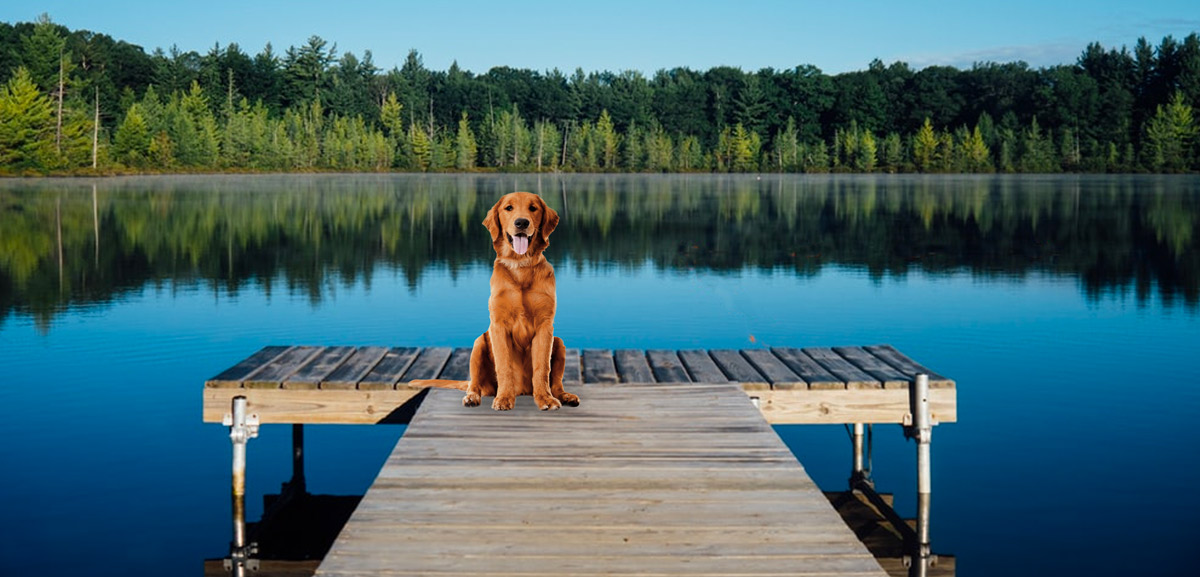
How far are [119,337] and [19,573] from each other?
9.87m

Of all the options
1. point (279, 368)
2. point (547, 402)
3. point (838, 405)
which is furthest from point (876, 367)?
point (279, 368)

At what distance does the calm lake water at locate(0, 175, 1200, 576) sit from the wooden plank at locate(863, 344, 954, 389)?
152 centimetres

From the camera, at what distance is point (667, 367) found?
9.27 m

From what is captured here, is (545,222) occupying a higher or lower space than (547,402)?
higher

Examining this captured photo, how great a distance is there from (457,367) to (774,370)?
257cm

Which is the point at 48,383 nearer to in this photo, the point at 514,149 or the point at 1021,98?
the point at 514,149

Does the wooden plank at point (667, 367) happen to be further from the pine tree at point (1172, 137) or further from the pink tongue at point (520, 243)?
the pine tree at point (1172, 137)

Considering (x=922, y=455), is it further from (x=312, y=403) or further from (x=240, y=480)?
(x=240, y=480)

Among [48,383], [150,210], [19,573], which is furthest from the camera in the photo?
[150,210]

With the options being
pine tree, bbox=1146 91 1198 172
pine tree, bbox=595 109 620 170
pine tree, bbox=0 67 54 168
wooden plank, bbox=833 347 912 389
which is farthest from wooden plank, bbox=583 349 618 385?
pine tree, bbox=1146 91 1198 172

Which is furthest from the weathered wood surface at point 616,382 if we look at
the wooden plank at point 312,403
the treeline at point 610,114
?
the treeline at point 610,114

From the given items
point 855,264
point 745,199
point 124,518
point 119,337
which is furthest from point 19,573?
point 745,199

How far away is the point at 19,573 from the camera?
838 centimetres

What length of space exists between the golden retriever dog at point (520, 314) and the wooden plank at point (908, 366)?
2.70 m
